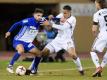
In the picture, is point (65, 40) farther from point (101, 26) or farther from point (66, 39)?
point (101, 26)

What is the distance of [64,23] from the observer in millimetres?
18156

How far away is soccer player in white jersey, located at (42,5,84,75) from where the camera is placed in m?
18.0

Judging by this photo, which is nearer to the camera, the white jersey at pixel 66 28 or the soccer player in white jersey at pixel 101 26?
the soccer player in white jersey at pixel 101 26

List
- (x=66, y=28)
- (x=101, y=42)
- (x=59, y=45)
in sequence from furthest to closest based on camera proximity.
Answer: (x=59, y=45) < (x=66, y=28) < (x=101, y=42)

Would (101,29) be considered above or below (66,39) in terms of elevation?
above

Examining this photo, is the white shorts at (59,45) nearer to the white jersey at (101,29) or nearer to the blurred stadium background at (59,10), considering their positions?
the white jersey at (101,29)

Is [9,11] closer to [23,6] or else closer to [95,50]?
[23,6]

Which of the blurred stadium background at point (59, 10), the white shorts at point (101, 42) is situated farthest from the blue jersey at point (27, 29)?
the blurred stadium background at point (59, 10)

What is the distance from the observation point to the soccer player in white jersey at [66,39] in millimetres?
18047

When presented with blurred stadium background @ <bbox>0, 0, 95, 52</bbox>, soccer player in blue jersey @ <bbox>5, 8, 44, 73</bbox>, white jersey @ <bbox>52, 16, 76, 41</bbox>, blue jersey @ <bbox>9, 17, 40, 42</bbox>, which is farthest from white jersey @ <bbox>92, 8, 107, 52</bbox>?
blurred stadium background @ <bbox>0, 0, 95, 52</bbox>

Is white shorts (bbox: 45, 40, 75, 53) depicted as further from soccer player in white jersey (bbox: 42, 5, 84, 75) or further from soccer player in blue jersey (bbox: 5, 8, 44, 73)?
soccer player in blue jersey (bbox: 5, 8, 44, 73)

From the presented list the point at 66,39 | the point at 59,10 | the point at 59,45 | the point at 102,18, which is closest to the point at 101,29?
the point at 102,18

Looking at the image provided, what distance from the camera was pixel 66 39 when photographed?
60.7 ft

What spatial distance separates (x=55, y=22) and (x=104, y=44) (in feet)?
6.43
